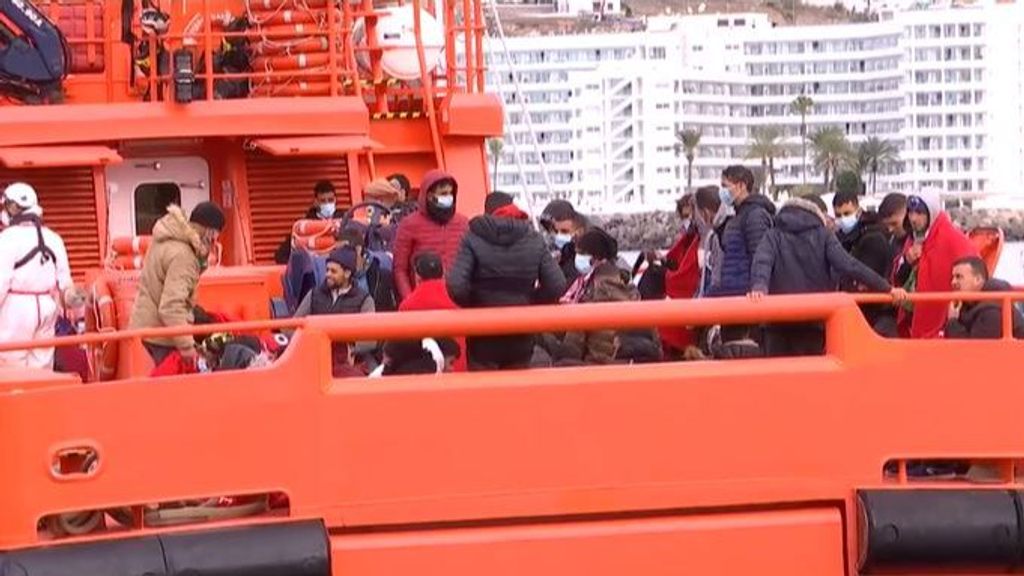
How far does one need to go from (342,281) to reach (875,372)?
2.59 m

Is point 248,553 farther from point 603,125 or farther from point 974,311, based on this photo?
point 603,125

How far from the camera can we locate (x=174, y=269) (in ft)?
32.1

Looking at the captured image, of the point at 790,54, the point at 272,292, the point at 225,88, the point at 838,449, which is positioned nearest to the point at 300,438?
the point at 838,449

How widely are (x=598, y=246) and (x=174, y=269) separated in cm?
188

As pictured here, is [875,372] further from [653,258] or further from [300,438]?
[653,258]

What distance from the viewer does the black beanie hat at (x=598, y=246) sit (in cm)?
1061

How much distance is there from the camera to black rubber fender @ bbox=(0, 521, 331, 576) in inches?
303

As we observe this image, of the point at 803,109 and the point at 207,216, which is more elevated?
the point at 803,109

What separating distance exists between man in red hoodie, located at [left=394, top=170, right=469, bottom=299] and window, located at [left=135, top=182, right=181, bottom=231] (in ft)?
8.21

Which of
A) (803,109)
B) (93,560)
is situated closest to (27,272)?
(93,560)

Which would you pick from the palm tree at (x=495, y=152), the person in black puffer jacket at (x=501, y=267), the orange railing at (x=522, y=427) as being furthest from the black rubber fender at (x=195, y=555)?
the palm tree at (x=495, y=152)

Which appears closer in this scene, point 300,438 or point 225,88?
point 300,438

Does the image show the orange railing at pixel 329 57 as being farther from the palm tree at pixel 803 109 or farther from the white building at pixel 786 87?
the palm tree at pixel 803 109

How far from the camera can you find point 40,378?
818 centimetres
